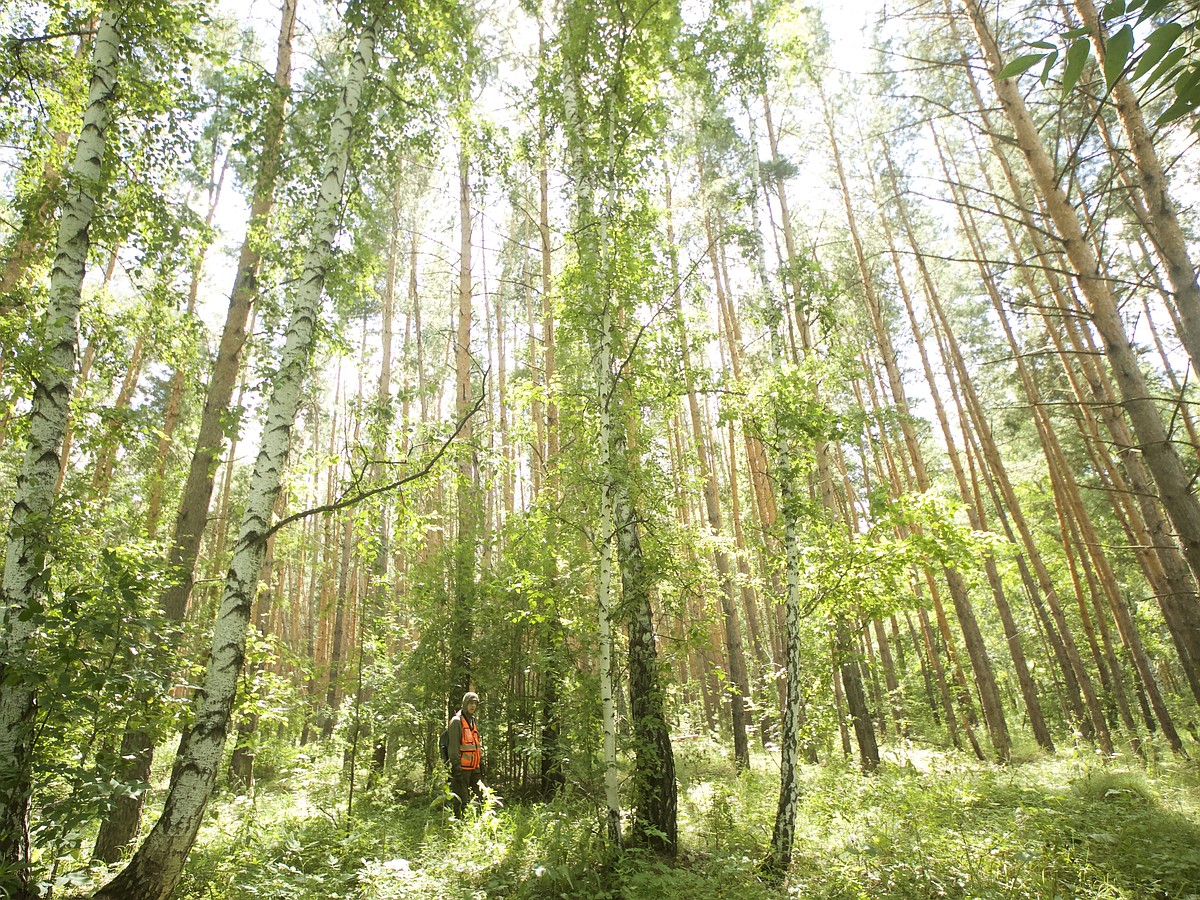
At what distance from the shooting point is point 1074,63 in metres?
1.24

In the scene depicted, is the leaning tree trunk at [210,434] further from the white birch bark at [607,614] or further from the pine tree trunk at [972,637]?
the pine tree trunk at [972,637]

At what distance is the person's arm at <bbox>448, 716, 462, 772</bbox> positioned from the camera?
763 cm

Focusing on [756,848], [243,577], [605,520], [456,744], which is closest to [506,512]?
[605,520]

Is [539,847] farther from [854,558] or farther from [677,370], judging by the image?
[677,370]

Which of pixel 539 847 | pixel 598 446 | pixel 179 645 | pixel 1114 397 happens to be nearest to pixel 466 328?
pixel 598 446

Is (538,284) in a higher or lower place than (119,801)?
higher

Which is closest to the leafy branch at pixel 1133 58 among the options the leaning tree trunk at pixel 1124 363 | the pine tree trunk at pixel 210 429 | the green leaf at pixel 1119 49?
the green leaf at pixel 1119 49

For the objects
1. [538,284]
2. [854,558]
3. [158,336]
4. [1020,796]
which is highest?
[538,284]

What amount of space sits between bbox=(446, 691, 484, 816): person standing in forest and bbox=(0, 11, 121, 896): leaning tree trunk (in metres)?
4.36

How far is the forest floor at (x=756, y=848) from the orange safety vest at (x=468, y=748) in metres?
0.58

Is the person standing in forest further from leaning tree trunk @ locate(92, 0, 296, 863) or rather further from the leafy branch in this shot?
the leafy branch

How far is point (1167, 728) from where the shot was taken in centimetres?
1073

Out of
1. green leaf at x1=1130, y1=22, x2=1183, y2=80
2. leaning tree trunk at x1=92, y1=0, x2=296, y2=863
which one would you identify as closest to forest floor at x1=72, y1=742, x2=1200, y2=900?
leaning tree trunk at x1=92, y1=0, x2=296, y2=863

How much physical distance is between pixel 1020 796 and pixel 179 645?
9185 mm
